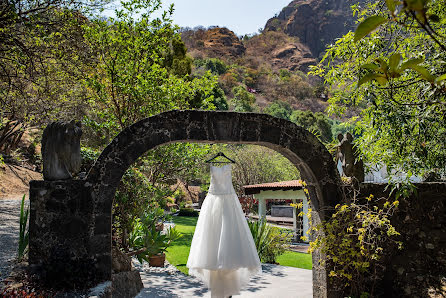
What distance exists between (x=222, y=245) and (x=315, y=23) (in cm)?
8433

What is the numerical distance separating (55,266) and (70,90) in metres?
6.81

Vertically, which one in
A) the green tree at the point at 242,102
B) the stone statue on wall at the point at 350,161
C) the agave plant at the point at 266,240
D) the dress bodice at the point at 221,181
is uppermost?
the green tree at the point at 242,102

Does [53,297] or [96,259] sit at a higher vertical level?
[96,259]

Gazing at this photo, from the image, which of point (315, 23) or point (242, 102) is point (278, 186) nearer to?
point (242, 102)

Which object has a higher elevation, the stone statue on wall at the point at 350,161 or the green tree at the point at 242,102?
the green tree at the point at 242,102

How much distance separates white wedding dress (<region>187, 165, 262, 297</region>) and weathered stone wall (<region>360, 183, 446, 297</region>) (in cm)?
164

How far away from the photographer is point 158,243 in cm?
714

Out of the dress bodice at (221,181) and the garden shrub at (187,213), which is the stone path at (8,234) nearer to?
the dress bodice at (221,181)

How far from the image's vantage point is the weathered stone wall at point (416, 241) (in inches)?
172

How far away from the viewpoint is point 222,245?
4.66 metres

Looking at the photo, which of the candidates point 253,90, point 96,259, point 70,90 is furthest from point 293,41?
point 96,259

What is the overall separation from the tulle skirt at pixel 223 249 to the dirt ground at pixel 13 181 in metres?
11.5

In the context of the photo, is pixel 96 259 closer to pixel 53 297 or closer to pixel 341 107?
pixel 53 297

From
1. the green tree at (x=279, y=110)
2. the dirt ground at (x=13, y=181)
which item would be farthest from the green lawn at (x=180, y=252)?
the green tree at (x=279, y=110)
